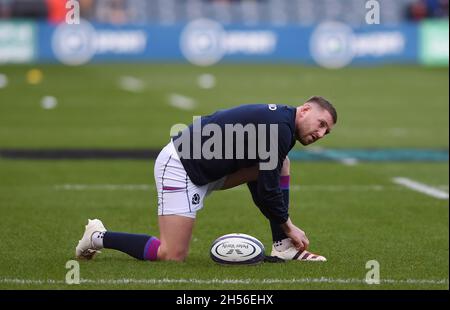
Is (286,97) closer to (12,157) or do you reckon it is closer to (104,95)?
(104,95)

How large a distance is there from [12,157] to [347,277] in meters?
9.47

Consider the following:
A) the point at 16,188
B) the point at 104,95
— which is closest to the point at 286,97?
the point at 104,95

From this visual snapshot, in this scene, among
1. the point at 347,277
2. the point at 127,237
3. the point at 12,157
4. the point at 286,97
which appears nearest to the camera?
the point at 347,277

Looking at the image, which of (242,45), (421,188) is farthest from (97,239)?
(242,45)

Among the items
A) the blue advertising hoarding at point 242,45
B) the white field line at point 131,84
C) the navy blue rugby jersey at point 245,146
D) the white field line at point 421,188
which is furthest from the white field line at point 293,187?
the blue advertising hoarding at point 242,45

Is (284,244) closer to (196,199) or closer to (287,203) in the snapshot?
(287,203)

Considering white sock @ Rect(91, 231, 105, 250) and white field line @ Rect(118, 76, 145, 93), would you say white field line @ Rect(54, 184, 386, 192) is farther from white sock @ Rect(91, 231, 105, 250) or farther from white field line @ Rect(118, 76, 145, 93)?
white field line @ Rect(118, 76, 145, 93)

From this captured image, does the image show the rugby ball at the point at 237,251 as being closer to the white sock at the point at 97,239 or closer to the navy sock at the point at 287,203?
the navy sock at the point at 287,203

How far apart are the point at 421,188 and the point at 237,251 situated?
5.53 meters

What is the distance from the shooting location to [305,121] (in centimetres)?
876

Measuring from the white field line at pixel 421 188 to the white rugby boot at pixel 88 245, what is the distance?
5.41m

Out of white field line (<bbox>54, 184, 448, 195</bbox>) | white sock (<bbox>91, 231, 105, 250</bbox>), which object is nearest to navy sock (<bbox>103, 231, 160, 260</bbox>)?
white sock (<bbox>91, 231, 105, 250</bbox>)

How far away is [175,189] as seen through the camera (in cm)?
894
